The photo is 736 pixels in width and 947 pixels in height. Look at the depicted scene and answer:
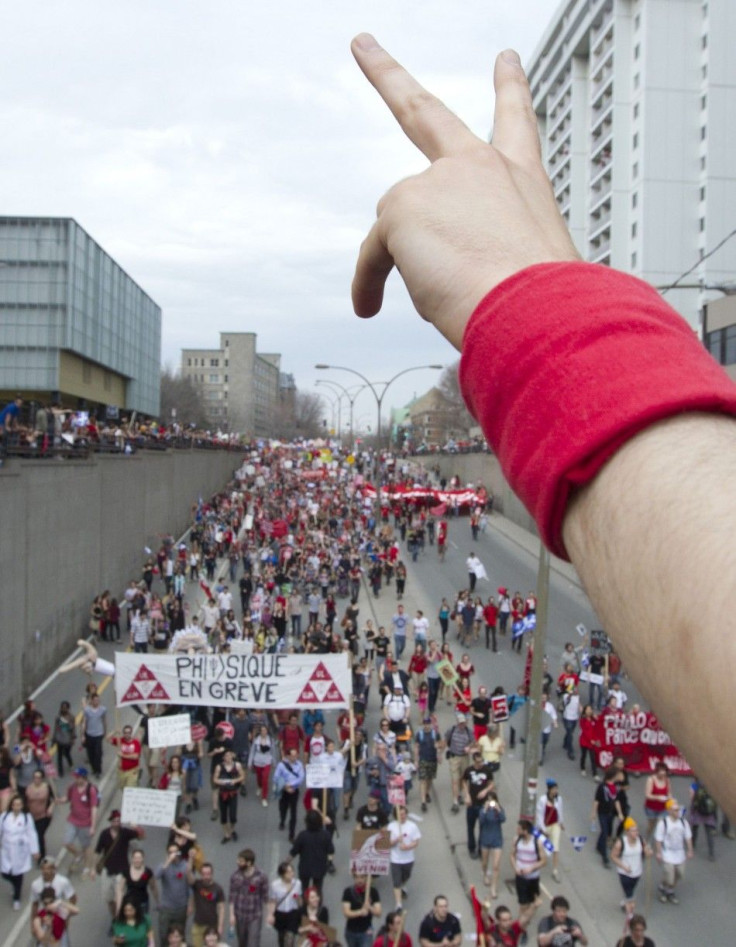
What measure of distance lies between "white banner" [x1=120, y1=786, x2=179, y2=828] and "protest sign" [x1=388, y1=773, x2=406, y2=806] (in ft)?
9.90

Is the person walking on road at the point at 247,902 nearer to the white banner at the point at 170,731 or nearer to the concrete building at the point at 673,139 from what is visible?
the white banner at the point at 170,731

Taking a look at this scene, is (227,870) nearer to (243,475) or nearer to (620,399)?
(620,399)

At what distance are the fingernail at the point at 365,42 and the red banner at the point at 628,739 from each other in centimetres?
1583

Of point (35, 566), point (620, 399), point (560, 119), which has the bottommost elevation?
point (35, 566)

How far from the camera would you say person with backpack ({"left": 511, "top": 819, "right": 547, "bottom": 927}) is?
1159 centimetres

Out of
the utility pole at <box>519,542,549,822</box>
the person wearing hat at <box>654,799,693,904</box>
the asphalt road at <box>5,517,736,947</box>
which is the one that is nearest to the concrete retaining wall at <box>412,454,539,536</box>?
the asphalt road at <box>5,517,736,947</box>

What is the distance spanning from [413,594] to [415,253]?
105ft

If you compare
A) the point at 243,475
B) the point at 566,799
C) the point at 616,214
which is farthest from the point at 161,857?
the point at 616,214

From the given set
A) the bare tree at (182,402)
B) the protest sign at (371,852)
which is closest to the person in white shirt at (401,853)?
the protest sign at (371,852)

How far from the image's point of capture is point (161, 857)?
13.2 m

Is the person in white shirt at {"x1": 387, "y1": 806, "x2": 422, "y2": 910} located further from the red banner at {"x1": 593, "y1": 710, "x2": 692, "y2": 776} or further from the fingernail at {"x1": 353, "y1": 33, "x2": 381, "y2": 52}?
the fingernail at {"x1": 353, "y1": 33, "x2": 381, "y2": 52}

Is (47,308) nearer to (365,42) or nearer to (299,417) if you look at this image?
(365,42)

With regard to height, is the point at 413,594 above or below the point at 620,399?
below

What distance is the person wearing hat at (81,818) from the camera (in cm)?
1238
